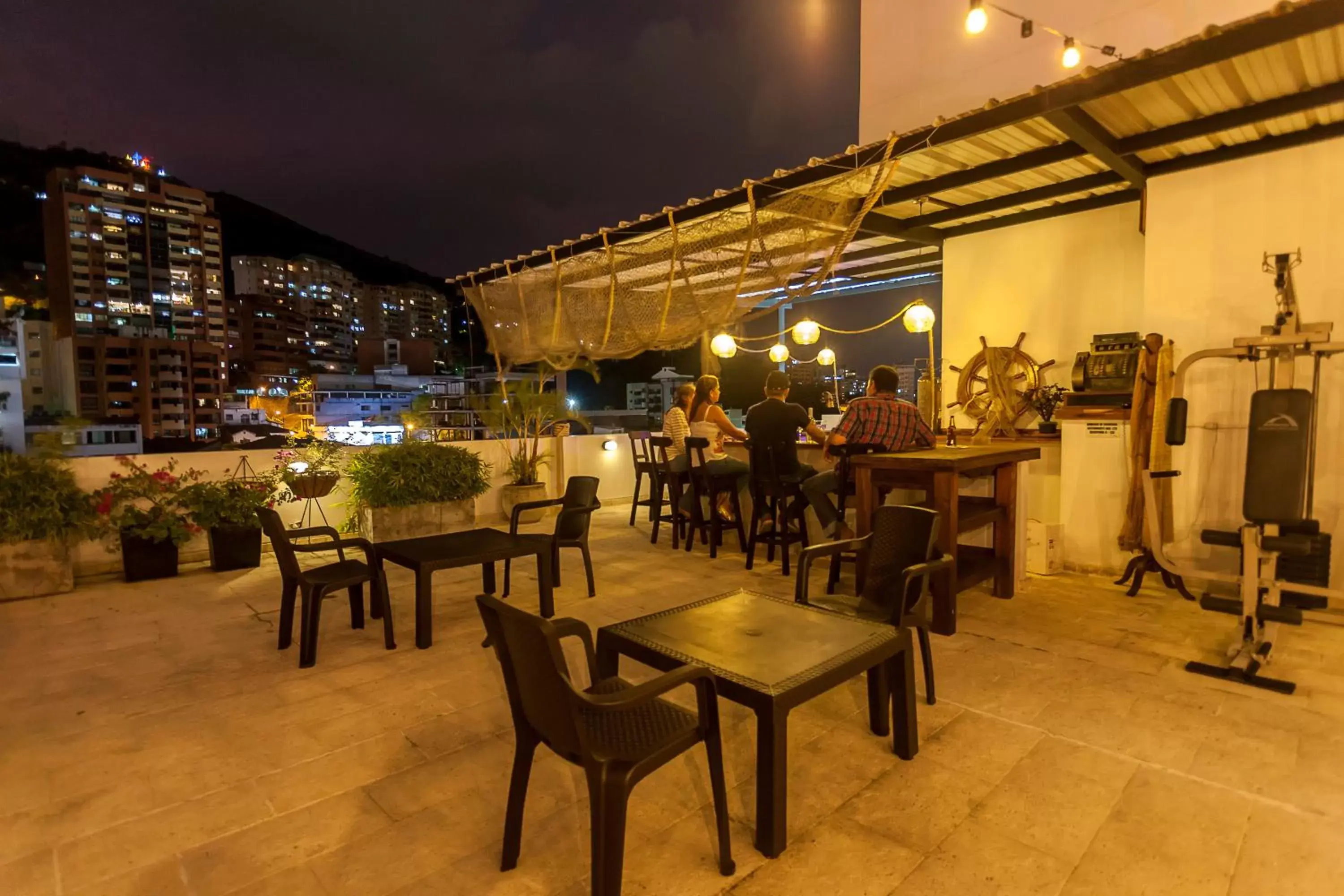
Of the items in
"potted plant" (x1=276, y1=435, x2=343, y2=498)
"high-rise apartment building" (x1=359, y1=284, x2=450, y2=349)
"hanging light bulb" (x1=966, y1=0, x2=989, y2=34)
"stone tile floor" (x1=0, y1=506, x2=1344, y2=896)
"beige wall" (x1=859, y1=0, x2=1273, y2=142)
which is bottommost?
"stone tile floor" (x1=0, y1=506, x2=1344, y2=896)

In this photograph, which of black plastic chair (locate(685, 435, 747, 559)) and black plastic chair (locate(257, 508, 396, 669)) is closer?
black plastic chair (locate(257, 508, 396, 669))

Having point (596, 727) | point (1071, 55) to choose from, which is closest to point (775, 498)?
point (596, 727)

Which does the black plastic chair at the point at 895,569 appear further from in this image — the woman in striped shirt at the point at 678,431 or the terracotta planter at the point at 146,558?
the terracotta planter at the point at 146,558

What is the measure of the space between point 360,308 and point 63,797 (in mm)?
93764

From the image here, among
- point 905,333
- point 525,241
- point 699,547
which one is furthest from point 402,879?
point 525,241

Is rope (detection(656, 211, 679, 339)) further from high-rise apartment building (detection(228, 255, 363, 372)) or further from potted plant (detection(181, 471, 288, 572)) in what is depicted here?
high-rise apartment building (detection(228, 255, 363, 372))

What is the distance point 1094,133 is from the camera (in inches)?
161

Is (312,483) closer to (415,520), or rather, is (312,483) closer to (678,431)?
(415,520)

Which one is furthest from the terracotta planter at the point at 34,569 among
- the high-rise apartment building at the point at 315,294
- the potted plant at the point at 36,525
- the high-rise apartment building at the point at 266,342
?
the high-rise apartment building at the point at 315,294

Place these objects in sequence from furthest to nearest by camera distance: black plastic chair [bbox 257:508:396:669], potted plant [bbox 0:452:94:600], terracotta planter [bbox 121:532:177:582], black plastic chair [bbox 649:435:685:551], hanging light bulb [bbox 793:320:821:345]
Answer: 1. hanging light bulb [bbox 793:320:821:345]
2. black plastic chair [bbox 649:435:685:551]
3. terracotta planter [bbox 121:532:177:582]
4. potted plant [bbox 0:452:94:600]
5. black plastic chair [bbox 257:508:396:669]

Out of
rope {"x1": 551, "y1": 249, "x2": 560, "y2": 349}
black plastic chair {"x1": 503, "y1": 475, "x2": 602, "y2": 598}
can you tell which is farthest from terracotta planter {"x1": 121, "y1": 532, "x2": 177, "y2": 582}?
rope {"x1": 551, "y1": 249, "x2": 560, "y2": 349}

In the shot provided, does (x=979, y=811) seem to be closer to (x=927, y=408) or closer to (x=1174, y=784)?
(x=1174, y=784)

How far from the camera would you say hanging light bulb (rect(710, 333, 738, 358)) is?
7.36 metres

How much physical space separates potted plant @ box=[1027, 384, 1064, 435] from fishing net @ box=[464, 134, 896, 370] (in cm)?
266
